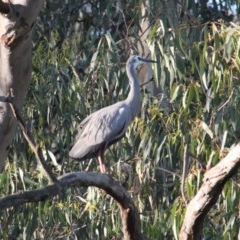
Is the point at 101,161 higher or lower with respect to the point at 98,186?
lower

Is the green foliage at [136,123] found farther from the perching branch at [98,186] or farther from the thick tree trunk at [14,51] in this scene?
the thick tree trunk at [14,51]

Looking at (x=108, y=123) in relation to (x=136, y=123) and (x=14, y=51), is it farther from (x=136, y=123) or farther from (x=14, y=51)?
(x=14, y=51)

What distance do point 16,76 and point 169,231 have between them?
176cm

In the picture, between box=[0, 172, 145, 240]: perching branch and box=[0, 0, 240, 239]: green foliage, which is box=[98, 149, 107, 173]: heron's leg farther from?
box=[0, 172, 145, 240]: perching branch

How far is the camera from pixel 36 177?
533 centimetres

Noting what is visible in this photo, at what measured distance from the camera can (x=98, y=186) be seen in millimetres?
3494

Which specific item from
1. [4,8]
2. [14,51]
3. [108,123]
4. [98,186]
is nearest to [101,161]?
[108,123]

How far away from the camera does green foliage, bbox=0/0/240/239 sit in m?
4.74

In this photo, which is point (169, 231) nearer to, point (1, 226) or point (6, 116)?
point (1, 226)

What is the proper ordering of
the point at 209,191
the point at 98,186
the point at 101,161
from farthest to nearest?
the point at 101,161 → the point at 98,186 → the point at 209,191

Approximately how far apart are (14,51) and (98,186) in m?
0.59

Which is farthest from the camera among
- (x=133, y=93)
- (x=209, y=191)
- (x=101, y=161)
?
(x=133, y=93)

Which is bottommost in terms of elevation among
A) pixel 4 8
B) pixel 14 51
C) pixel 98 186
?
pixel 98 186

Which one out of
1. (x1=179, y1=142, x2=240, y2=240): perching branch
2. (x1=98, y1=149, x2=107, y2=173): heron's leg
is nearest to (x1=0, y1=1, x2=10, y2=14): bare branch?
(x1=179, y1=142, x2=240, y2=240): perching branch
